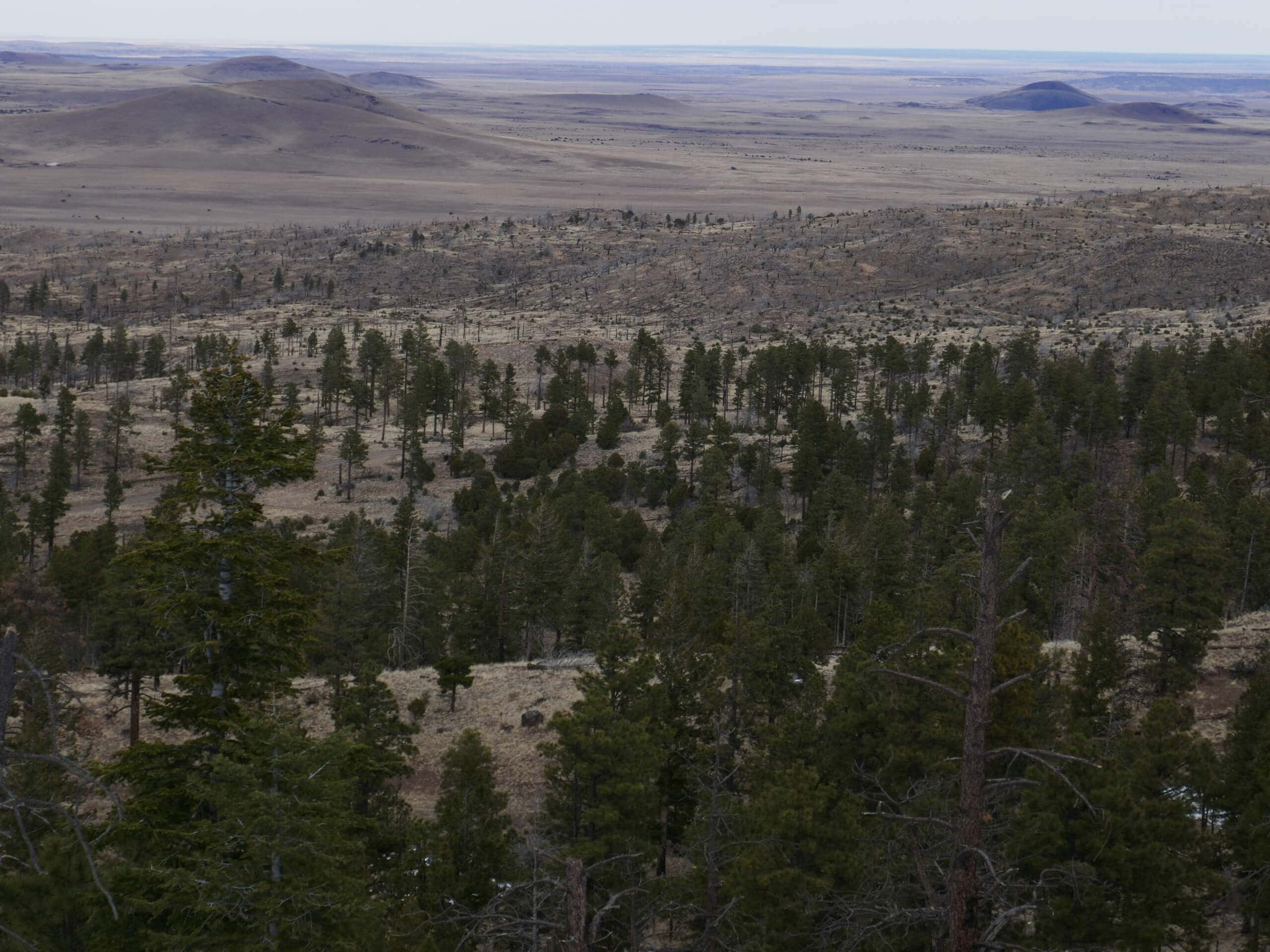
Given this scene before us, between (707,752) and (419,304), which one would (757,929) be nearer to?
(707,752)

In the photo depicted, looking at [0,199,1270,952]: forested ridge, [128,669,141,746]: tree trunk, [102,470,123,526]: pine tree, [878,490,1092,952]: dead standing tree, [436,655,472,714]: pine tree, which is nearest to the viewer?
[878,490,1092,952]: dead standing tree

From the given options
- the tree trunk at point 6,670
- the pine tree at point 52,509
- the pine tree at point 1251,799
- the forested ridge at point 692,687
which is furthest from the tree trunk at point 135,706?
the pine tree at point 52,509

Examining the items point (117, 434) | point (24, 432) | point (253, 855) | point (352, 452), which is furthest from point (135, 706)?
point (24, 432)

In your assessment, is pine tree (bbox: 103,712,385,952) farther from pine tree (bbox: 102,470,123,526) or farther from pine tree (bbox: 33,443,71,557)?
pine tree (bbox: 102,470,123,526)

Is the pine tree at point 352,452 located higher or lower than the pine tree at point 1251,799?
lower

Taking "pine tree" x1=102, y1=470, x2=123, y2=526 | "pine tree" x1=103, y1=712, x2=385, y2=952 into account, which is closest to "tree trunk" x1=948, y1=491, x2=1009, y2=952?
"pine tree" x1=103, y1=712, x2=385, y2=952

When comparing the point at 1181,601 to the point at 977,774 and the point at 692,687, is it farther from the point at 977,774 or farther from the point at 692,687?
the point at 977,774

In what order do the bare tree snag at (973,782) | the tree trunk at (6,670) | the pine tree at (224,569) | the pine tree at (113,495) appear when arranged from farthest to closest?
1. the pine tree at (113,495)
2. the pine tree at (224,569)
3. the bare tree snag at (973,782)
4. the tree trunk at (6,670)

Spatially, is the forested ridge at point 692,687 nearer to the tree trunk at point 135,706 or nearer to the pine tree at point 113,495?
the tree trunk at point 135,706

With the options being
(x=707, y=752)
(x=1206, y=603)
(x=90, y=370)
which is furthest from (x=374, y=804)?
(x=90, y=370)
